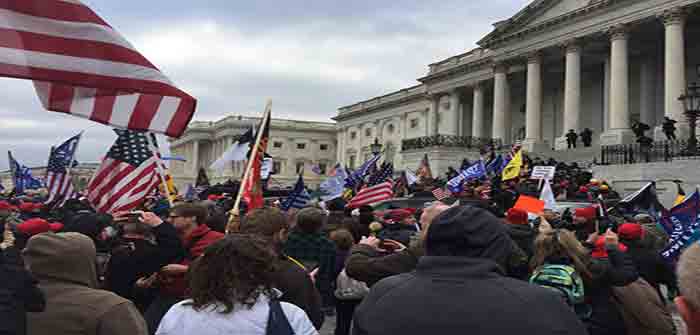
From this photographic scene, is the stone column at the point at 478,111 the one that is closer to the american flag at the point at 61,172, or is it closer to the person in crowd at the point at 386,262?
the american flag at the point at 61,172

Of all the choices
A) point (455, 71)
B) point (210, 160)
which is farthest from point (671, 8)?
point (210, 160)

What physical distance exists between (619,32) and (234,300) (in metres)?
33.6

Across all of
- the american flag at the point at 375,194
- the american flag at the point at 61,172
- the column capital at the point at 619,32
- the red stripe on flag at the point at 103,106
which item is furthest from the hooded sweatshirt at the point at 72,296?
the column capital at the point at 619,32

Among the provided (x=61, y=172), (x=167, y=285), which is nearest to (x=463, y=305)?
(x=167, y=285)

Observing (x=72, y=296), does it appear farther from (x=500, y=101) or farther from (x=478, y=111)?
(x=478, y=111)

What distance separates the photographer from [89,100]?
4.88m

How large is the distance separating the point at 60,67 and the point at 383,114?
64.8 metres

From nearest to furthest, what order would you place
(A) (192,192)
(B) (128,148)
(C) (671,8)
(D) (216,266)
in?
(D) (216,266) → (B) (128,148) → (A) (192,192) → (C) (671,8)

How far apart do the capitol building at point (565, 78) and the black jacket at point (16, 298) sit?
30.5 meters

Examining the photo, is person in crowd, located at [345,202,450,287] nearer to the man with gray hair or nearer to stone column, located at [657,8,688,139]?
the man with gray hair

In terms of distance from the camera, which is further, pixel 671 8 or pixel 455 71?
pixel 455 71

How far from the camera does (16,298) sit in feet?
9.16

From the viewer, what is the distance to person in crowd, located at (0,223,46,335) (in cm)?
273

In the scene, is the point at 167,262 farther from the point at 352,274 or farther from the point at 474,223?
the point at 474,223
